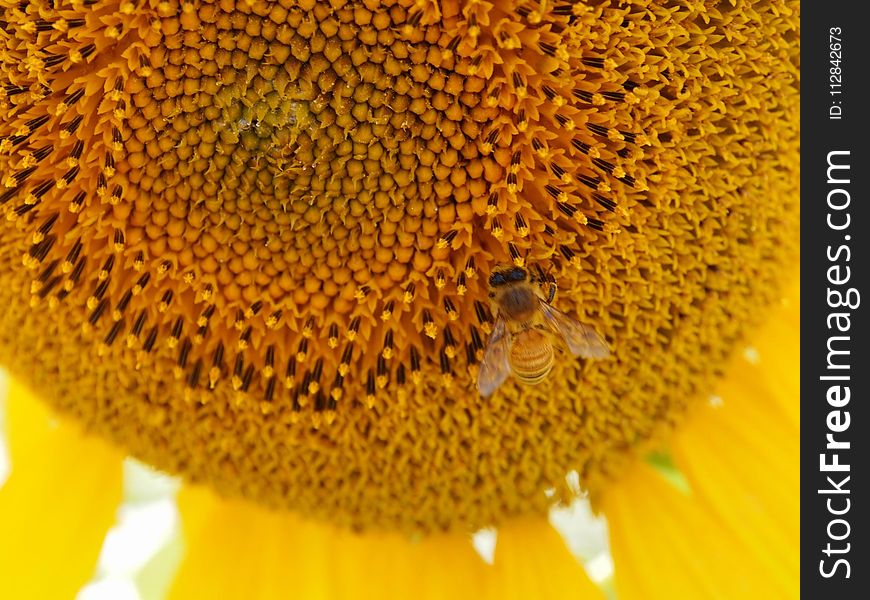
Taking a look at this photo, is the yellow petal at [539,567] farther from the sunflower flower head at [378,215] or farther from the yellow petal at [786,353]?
the yellow petal at [786,353]

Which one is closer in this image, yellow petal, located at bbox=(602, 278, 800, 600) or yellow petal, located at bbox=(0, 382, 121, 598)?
yellow petal, located at bbox=(602, 278, 800, 600)

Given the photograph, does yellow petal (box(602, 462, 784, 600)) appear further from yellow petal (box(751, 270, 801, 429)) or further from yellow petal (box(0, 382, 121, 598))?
yellow petal (box(0, 382, 121, 598))

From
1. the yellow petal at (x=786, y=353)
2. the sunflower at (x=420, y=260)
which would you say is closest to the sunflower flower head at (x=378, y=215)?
the sunflower at (x=420, y=260)

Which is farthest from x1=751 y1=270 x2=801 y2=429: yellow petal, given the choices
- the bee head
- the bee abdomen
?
the bee head

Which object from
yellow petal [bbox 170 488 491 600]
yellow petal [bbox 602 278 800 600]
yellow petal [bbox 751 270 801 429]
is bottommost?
yellow petal [bbox 170 488 491 600]

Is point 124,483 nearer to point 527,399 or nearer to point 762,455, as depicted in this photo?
point 527,399

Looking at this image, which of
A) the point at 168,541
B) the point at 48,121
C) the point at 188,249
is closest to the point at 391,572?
the point at 168,541

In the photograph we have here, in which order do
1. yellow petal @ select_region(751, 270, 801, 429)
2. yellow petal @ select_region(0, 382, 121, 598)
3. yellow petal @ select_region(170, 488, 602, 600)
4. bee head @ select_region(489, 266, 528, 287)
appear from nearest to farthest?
bee head @ select_region(489, 266, 528, 287), yellow petal @ select_region(751, 270, 801, 429), yellow petal @ select_region(170, 488, 602, 600), yellow petal @ select_region(0, 382, 121, 598)
